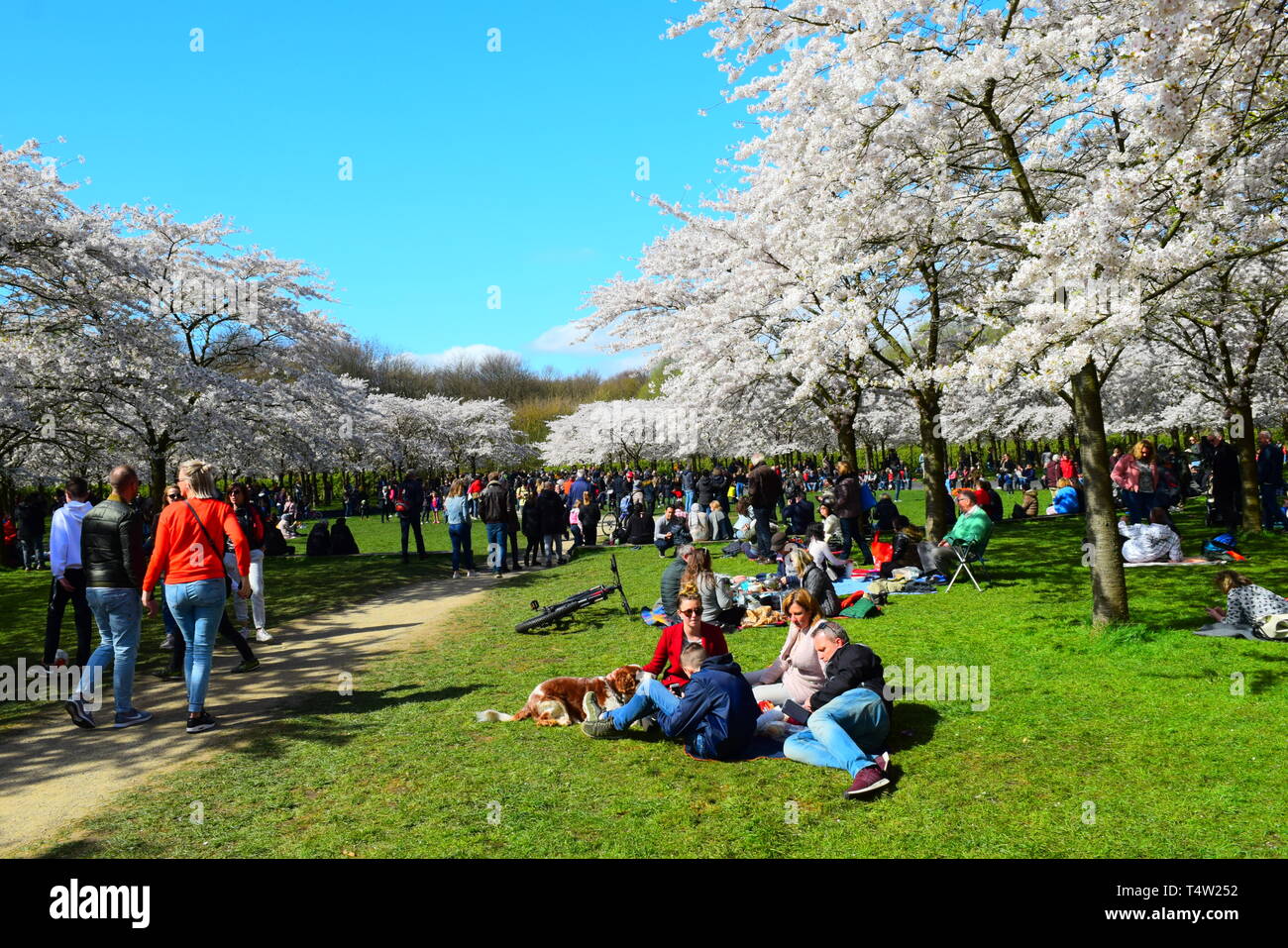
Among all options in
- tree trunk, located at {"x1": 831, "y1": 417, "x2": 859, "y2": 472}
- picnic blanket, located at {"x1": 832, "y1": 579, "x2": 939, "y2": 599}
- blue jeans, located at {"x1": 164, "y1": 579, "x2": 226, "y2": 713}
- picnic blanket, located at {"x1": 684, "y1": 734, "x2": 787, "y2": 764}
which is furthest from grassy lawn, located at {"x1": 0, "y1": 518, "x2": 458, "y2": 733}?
tree trunk, located at {"x1": 831, "y1": 417, "x2": 859, "y2": 472}

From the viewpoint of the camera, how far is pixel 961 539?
36.9 ft

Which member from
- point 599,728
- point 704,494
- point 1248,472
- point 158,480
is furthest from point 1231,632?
point 158,480

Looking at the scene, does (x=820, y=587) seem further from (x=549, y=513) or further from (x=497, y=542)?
(x=549, y=513)

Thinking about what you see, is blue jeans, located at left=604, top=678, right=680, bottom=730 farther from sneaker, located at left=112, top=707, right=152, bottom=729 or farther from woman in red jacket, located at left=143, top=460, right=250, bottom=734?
sneaker, located at left=112, top=707, right=152, bottom=729

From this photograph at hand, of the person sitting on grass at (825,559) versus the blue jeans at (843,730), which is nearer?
the blue jeans at (843,730)

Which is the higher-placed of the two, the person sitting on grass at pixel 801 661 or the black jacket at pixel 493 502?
the black jacket at pixel 493 502

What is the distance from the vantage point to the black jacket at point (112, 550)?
6.39m

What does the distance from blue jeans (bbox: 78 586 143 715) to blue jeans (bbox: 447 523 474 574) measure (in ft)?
30.0

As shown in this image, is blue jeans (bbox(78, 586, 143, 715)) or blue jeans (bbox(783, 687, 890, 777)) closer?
blue jeans (bbox(783, 687, 890, 777))

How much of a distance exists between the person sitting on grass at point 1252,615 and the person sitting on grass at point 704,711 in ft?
16.9

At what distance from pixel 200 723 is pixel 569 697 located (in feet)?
9.72

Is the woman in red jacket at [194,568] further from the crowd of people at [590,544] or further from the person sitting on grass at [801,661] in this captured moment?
the person sitting on grass at [801,661]

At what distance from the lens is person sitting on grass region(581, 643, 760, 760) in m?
5.43

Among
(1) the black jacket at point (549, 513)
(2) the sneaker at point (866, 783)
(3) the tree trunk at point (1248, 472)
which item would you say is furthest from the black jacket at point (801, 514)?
(2) the sneaker at point (866, 783)
